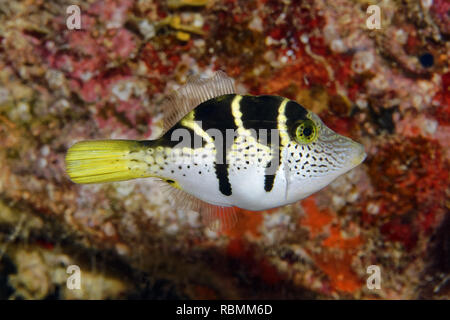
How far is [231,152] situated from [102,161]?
635mm

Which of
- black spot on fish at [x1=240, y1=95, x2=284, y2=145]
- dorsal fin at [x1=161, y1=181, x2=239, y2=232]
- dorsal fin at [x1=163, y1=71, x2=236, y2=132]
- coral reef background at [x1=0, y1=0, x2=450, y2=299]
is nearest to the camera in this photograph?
black spot on fish at [x1=240, y1=95, x2=284, y2=145]

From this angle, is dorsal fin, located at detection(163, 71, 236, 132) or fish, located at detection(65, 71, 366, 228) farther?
dorsal fin, located at detection(163, 71, 236, 132)

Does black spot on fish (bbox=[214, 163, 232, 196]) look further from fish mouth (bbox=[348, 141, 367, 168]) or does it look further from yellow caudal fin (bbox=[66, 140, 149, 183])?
fish mouth (bbox=[348, 141, 367, 168])

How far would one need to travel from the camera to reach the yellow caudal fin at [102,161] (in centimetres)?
156

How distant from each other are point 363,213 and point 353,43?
1.31 meters

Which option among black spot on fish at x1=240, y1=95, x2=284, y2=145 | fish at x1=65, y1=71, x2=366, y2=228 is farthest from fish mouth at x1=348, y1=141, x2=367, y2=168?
black spot on fish at x1=240, y1=95, x2=284, y2=145

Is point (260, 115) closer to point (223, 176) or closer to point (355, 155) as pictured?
point (223, 176)

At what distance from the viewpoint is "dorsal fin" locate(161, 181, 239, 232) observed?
1808 mm

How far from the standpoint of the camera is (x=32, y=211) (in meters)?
2.76

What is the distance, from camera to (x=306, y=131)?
158cm

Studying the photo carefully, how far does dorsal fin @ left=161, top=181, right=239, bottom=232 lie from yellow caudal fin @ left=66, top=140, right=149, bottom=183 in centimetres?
25

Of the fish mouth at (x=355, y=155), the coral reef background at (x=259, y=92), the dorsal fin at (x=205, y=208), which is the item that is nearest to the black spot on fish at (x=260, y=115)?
the fish mouth at (x=355, y=155)

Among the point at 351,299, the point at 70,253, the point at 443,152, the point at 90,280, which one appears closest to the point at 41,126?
the point at 70,253

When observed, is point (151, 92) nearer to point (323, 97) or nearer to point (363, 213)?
point (323, 97)
